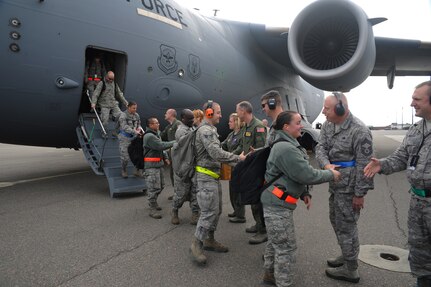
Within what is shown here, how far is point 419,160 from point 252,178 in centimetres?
138

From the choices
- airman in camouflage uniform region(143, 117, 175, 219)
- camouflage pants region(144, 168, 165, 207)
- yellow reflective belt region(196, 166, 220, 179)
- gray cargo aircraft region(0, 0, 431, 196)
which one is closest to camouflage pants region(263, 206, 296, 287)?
yellow reflective belt region(196, 166, 220, 179)

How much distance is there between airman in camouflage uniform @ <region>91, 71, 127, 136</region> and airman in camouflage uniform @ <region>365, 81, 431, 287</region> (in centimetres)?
543

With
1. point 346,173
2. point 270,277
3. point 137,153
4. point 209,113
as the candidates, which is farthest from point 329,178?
point 137,153

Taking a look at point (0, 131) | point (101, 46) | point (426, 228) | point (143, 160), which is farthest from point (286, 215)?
point (0, 131)

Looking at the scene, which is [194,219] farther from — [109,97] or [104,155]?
[109,97]

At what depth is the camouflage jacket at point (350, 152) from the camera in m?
3.02

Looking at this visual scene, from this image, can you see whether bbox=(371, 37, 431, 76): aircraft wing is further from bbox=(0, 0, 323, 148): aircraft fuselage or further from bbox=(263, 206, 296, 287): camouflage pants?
bbox=(263, 206, 296, 287): camouflage pants

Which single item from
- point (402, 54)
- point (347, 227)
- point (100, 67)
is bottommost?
point (347, 227)

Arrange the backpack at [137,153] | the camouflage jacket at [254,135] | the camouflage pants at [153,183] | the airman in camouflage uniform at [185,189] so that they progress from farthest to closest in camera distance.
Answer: the backpack at [137,153] → the camouflage pants at [153,183] → the airman in camouflage uniform at [185,189] → the camouflage jacket at [254,135]

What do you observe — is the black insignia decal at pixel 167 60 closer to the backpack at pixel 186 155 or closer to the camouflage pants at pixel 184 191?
the camouflage pants at pixel 184 191

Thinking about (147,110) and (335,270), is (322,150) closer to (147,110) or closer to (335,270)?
(335,270)

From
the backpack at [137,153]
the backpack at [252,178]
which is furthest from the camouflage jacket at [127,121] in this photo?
the backpack at [252,178]

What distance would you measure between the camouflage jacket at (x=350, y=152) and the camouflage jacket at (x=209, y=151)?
3.12ft

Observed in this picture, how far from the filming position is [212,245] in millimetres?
3814
